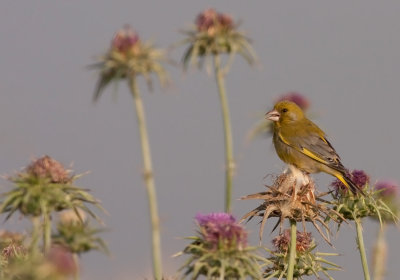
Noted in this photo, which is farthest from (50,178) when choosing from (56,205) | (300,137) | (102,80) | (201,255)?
(300,137)

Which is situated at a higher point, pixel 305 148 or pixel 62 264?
pixel 305 148

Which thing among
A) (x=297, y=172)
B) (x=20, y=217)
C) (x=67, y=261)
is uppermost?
(x=297, y=172)

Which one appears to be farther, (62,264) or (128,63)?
(128,63)

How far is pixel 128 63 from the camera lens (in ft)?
35.0

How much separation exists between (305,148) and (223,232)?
475cm

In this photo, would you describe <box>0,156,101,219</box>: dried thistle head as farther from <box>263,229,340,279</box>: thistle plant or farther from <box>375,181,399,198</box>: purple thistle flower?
<box>375,181,399,198</box>: purple thistle flower

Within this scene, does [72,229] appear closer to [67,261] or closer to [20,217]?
[20,217]

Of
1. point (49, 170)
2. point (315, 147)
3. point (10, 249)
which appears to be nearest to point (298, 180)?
point (315, 147)

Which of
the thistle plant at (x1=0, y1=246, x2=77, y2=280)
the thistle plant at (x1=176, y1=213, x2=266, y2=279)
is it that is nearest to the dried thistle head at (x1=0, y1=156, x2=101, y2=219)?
the thistle plant at (x1=176, y1=213, x2=266, y2=279)

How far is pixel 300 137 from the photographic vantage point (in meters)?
15.3

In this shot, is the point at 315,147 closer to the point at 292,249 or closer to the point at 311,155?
the point at 311,155

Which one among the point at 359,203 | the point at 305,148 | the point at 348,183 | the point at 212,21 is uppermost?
the point at 212,21

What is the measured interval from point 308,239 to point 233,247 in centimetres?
316

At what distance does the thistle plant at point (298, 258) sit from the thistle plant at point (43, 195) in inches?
136
